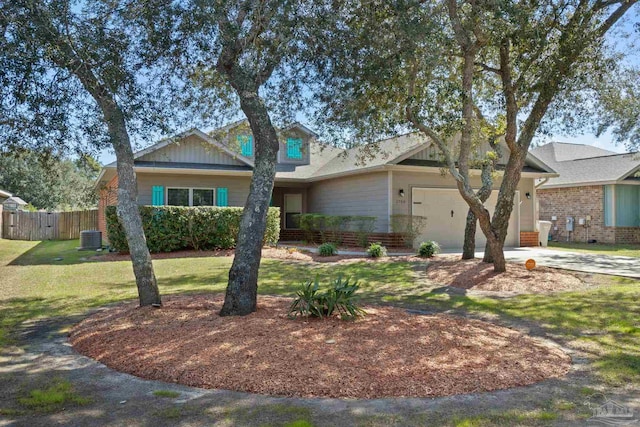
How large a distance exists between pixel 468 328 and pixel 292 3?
16.2 ft

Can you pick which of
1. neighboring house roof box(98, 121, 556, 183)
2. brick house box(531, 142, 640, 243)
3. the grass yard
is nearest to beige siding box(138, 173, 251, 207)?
neighboring house roof box(98, 121, 556, 183)

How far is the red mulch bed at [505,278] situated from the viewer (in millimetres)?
9234

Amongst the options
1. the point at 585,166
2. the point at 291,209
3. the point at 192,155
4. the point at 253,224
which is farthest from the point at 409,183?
the point at 585,166

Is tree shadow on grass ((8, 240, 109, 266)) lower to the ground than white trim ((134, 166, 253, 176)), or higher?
lower

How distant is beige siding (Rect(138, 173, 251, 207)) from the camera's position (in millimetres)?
16844

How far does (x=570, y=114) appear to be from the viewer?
12.4 metres

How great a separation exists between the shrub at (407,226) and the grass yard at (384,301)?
3.65 meters

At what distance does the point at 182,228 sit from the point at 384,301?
9077mm

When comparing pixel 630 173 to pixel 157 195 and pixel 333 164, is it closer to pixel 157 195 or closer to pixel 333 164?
pixel 333 164

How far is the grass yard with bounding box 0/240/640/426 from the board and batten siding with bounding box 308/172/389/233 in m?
4.42

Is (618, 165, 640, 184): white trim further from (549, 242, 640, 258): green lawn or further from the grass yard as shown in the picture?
the grass yard

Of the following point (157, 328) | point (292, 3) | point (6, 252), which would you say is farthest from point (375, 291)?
point (6, 252)

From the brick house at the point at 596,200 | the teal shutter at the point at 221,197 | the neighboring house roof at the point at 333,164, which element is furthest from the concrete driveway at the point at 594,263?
the teal shutter at the point at 221,197

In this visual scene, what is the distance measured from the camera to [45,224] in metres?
24.8
